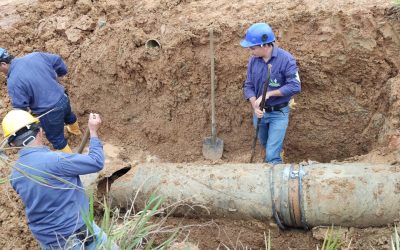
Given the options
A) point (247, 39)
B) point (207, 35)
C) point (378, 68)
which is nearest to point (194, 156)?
point (207, 35)

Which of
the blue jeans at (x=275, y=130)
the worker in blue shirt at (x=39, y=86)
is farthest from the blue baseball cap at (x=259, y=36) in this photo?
the worker in blue shirt at (x=39, y=86)

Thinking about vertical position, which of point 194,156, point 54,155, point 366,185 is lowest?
point 194,156

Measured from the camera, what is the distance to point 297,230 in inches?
179

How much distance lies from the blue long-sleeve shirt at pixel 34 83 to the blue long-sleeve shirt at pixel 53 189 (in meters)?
1.70

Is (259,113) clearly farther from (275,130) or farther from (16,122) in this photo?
(16,122)

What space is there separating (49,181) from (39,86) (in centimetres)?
200

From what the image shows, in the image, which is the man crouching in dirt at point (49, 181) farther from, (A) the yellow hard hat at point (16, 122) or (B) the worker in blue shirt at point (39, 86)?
(B) the worker in blue shirt at point (39, 86)

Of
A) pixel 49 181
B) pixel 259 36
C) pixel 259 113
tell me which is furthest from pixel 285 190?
pixel 49 181

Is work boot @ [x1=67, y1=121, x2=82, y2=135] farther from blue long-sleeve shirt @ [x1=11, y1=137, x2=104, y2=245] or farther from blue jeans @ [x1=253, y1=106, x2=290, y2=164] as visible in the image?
blue jeans @ [x1=253, y1=106, x2=290, y2=164]

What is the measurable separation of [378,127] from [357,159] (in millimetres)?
667

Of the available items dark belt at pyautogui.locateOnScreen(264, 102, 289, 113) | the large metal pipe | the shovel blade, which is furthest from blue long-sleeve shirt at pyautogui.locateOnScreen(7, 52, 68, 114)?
dark belt at pyautogui.locateOnScreen(264, 102, 289, 113)

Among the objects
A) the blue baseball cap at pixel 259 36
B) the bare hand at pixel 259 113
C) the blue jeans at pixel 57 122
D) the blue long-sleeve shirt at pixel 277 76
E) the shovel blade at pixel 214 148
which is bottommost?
the shovel blade at pixel 214 148

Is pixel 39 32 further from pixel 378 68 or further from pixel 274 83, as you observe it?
pixel 378 68

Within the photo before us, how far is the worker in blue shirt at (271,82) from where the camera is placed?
4.87 m
